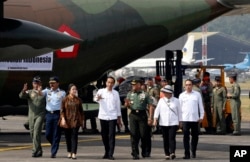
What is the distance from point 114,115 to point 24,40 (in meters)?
2.45

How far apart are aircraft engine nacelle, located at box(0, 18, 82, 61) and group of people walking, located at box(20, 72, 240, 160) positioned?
0.83 metres

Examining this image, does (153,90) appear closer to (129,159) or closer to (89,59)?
(89,59)

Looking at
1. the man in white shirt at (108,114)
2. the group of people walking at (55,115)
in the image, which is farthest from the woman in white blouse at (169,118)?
the group of people walking at (55,115)

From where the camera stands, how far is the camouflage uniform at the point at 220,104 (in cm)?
2669

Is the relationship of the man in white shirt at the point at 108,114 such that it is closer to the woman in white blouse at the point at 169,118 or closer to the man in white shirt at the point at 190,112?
the woman in white blouse at the point at 169,118

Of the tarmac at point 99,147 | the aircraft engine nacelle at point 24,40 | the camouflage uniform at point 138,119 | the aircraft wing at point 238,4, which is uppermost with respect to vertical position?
the aircraft wing at point 238,4

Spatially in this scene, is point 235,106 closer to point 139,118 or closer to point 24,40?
point 139,118

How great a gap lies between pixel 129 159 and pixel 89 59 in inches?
226

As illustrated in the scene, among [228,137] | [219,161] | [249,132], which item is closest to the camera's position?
[219,161]

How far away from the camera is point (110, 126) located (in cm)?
1925

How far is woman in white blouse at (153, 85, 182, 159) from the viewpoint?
19.2 meters

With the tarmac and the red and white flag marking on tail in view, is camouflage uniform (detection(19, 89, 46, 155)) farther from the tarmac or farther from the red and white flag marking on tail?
the red and white flag marking on tail

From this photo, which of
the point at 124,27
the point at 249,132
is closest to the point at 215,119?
the point at 249,132

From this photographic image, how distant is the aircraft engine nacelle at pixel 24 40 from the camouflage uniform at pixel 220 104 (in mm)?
8374
